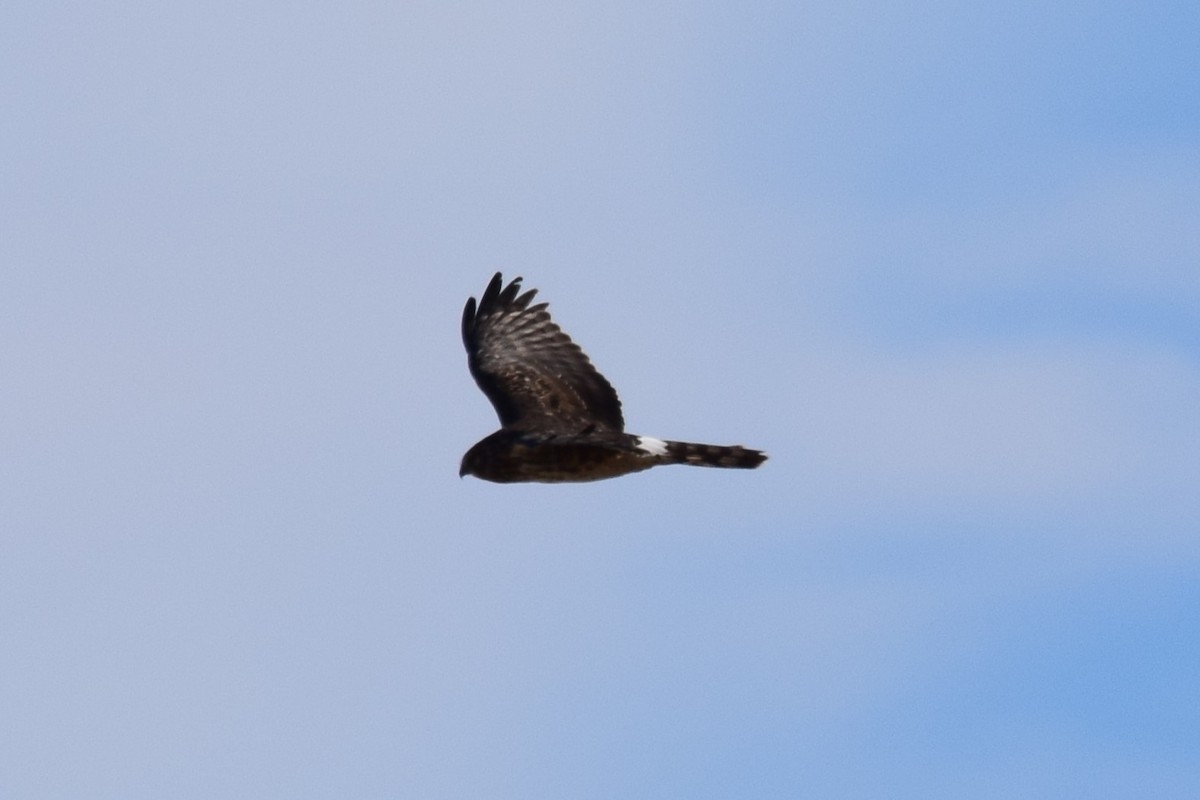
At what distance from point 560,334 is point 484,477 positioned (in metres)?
3.55

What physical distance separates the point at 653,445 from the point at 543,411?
279 cm

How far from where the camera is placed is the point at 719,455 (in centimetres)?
1834

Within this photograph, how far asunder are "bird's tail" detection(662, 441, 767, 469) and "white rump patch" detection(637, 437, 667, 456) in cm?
8

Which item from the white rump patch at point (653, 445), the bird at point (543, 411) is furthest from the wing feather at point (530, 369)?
the white rump patch at point (653, 445)

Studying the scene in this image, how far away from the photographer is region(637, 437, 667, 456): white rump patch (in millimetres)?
17861

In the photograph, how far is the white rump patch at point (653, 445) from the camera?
17861 millimetres

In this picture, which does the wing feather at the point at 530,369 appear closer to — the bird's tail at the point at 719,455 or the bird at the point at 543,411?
the bird at the point at 543,411

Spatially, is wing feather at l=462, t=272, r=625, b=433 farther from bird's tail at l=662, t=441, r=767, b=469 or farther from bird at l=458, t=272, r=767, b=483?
bird's tail at l=662, t=441, r=767, b=469

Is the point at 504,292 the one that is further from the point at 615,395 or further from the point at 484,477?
the point at 484,477

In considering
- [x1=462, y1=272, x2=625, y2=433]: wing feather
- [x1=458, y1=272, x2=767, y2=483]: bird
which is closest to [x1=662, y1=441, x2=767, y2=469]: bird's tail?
[x1=458, y1=272, x2=767, y2=483]: bird

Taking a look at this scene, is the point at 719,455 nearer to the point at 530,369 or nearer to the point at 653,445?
the point at 653,445

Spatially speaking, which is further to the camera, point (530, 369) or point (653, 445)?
point (530, 369)

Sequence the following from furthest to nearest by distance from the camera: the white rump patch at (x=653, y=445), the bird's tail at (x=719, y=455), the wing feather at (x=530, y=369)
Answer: the wing feather at (x=530, y=369)
the bird's tail at (x=719, y=455)
the white rump patch at (x=653, y=445)

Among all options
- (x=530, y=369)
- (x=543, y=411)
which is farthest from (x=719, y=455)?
(x=530, y=369)
